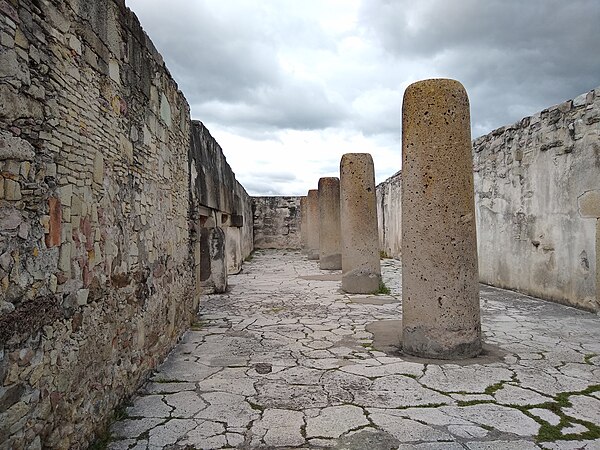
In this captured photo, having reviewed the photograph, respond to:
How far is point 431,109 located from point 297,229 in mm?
17503

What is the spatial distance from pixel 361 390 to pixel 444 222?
→ 1.58 metres

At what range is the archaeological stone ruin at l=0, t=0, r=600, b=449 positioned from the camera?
2.05 metres

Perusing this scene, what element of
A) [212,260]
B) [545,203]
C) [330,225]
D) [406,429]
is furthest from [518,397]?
[330,225]

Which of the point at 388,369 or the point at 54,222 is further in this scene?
the point at 388,369

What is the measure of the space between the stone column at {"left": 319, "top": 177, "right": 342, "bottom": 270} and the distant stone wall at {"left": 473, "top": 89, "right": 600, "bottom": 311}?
3.85 meters

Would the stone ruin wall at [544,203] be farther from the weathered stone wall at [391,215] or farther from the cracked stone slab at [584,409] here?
the weathered stone wall at [391,215]

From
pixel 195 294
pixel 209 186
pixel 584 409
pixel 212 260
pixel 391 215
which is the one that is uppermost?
pixel 209 186

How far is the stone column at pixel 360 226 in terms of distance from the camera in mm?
7996

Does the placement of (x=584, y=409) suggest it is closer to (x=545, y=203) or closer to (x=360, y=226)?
(x=545, y=203)

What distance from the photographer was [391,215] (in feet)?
51.3

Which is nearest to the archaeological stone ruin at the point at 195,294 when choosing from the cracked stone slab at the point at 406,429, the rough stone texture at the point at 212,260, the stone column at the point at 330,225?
the cracked stone slab at the point at 406,429

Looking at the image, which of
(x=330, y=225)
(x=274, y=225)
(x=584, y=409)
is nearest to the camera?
(x=584, y=409)

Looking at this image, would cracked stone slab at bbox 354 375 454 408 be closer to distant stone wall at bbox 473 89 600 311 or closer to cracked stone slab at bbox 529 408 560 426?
cracked stone slab at bbox 529 408 560 426

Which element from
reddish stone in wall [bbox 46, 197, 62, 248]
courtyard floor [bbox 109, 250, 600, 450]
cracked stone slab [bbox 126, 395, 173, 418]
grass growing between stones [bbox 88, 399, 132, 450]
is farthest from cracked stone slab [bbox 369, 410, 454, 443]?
reddish stone in wall [bbox 46, 197, 62, 248]
